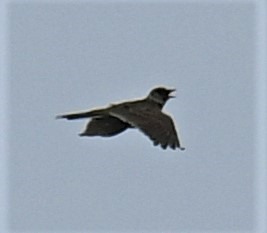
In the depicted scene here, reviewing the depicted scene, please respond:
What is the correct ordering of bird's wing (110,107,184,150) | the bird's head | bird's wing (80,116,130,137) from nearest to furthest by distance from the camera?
bird's wing (110,107,184,150) → bird's wing (80,116,130,137) → the bird's head

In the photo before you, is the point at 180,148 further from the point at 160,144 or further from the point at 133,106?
the point at 133,106

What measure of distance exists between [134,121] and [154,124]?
0.60 feet

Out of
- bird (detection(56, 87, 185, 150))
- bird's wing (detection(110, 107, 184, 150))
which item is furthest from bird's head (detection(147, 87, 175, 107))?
bird's wing (detection(110, 107, 184, 150))

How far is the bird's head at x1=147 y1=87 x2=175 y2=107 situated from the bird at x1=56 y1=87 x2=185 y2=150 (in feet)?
0.56

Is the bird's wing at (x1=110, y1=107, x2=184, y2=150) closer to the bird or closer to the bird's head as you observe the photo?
the bird

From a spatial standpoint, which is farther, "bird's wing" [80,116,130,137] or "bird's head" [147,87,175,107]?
"bird's head" [147,87,175,107]

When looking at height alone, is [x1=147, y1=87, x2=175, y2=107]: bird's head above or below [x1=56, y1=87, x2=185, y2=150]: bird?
above

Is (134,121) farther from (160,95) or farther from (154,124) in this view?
(160,95)

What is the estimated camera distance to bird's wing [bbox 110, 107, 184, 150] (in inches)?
546

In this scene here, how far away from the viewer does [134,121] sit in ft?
46.5

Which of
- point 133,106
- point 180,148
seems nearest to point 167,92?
point 133,106

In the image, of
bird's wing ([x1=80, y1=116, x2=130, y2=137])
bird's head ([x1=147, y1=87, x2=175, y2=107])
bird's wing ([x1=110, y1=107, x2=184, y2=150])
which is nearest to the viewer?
bird's wing ([x1=110, y1=107, x2=184, y2=150])

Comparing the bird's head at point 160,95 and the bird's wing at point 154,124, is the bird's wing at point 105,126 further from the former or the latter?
the bird's head at point 160,95

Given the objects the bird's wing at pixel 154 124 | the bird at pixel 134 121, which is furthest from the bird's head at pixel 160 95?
the bird's wing at pixel 154 124
